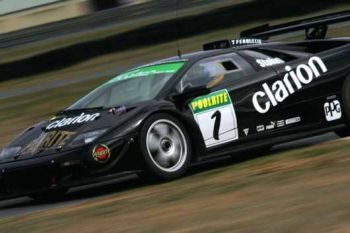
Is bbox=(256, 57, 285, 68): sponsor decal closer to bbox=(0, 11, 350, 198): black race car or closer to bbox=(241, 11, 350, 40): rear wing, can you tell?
bbox=(0, 11, 350, 198): black race car

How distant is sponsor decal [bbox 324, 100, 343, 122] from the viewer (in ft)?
30.2

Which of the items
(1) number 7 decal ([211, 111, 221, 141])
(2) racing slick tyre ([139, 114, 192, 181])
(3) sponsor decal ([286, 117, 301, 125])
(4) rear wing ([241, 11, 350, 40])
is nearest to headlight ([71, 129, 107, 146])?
(2) racing slick tyre ([139, 114, 192, 181])

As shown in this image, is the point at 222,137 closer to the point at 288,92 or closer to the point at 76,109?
the point at 288,92

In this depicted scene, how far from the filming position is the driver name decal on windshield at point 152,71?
880 cm

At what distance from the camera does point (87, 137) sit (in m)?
7.98

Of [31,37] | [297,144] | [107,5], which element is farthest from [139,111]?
[107,5]

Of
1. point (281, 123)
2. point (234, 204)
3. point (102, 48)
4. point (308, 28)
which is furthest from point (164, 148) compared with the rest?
point (102, 48)

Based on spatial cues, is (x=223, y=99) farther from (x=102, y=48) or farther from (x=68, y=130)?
(x=102, y=48)

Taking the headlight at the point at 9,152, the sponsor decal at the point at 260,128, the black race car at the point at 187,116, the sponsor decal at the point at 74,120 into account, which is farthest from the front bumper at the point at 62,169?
the sponsor decal at the point at 260,128

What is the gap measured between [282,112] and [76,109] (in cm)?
209

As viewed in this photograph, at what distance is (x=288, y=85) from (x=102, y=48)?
12901 mm

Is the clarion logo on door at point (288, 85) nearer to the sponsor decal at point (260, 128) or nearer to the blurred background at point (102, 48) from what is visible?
the sponsor decal at point (260, 128)

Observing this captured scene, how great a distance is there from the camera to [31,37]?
29.9m

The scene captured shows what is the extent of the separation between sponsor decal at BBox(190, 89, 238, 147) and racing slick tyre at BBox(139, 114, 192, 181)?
0.23m
